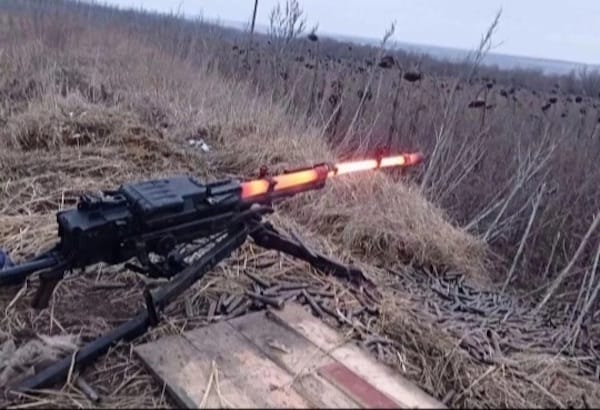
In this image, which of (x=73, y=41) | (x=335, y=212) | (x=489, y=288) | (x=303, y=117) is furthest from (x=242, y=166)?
(x=73, y=41)

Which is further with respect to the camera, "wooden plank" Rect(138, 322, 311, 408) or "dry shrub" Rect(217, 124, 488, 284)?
"dry shrub" Rect(217, 124, 488, 284)

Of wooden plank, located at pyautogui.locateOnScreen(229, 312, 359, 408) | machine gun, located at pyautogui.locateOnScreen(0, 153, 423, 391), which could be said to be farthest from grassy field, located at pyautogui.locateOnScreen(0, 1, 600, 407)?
wooden plank, located at pyautogui.locateOnScreen(229, 312, 359, 408)

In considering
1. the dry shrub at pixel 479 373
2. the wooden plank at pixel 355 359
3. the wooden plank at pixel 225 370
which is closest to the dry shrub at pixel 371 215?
the dry shrub at pixel 479 373

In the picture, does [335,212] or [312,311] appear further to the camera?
[335,212]

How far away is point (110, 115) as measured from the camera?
4672 mm

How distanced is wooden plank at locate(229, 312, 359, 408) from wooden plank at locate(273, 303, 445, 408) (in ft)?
0.14

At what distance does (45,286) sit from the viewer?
188 centimetres

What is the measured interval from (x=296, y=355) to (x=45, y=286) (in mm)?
867

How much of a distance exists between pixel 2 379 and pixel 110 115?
3.21 m

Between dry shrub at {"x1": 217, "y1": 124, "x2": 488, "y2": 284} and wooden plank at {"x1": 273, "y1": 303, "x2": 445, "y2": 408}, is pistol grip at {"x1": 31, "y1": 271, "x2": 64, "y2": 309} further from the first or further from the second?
dry shrub at {"x1": 217, "y1": 124, "x2": 488, "y2": 284}

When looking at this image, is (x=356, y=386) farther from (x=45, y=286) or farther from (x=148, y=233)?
(x=45, y=286)

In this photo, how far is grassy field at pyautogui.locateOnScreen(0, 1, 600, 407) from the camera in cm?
213

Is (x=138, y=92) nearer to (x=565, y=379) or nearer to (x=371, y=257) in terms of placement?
(x=371, y=257)

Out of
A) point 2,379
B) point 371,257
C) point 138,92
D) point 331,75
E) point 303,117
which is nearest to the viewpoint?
point 2,379
